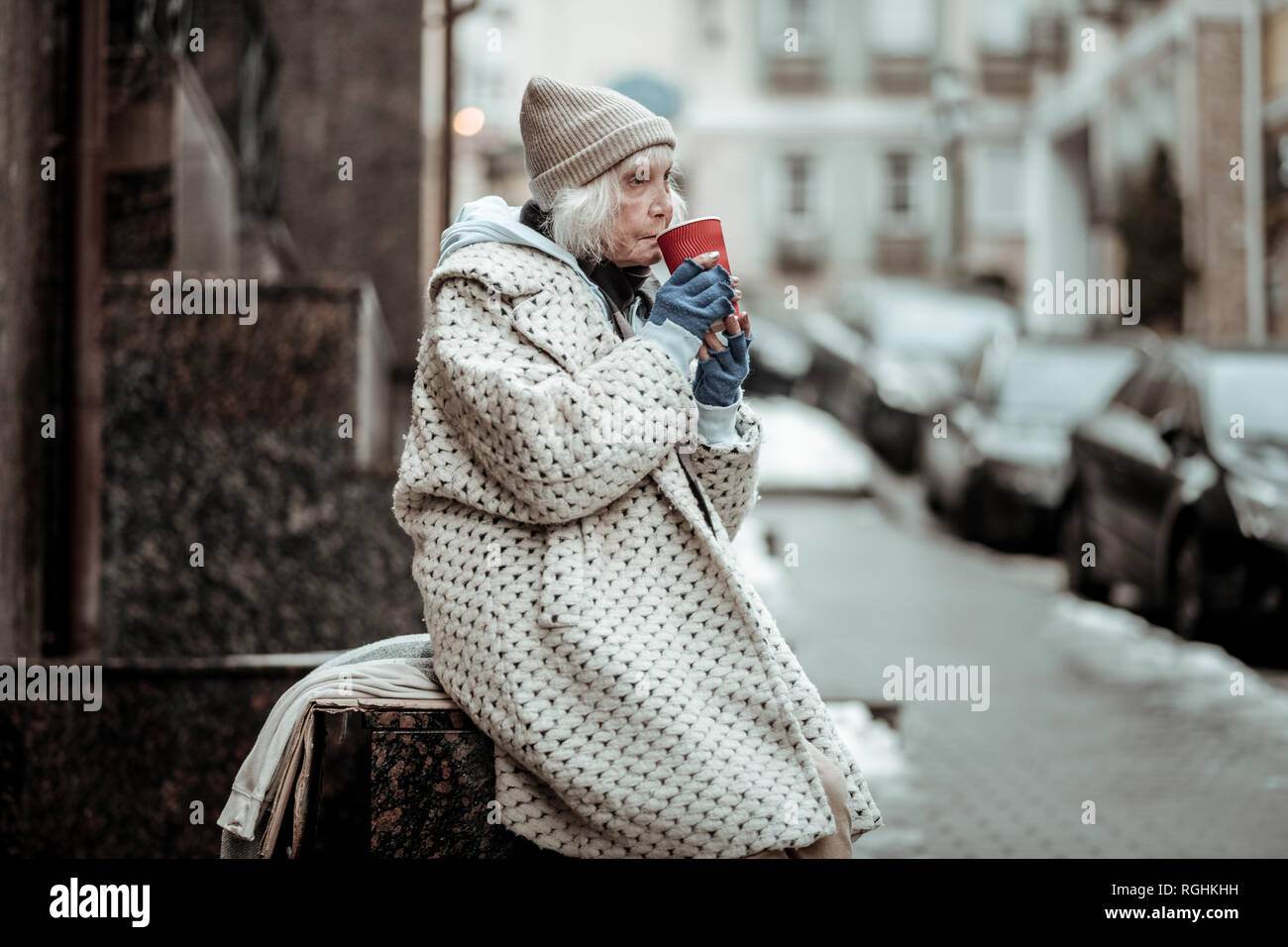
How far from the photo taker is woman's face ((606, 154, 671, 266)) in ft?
10.7

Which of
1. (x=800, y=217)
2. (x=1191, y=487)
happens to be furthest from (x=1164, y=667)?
(x=800, y=217)

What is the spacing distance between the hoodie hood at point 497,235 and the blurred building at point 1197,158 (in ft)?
65.4

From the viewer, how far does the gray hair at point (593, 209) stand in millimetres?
3236

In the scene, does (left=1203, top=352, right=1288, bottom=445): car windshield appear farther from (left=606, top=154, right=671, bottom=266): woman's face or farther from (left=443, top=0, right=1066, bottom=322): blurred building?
(left=443, top=0, right=1066, bottom=322): blurred building

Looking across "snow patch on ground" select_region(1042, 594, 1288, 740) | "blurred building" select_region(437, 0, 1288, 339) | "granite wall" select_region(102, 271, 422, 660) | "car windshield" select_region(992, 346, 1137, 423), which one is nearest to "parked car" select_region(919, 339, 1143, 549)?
"car windshield" select_region(992, 346, 1137, 423)

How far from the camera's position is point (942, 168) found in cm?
941

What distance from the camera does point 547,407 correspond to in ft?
9.84

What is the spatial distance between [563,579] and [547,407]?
11.7 inches

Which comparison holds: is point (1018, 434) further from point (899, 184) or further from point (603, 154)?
point (899, 184)

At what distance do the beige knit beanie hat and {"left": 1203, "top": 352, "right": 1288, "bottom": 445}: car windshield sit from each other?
22.9 feet

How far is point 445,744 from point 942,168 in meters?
6.79

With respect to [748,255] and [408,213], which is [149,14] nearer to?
[408,213]
